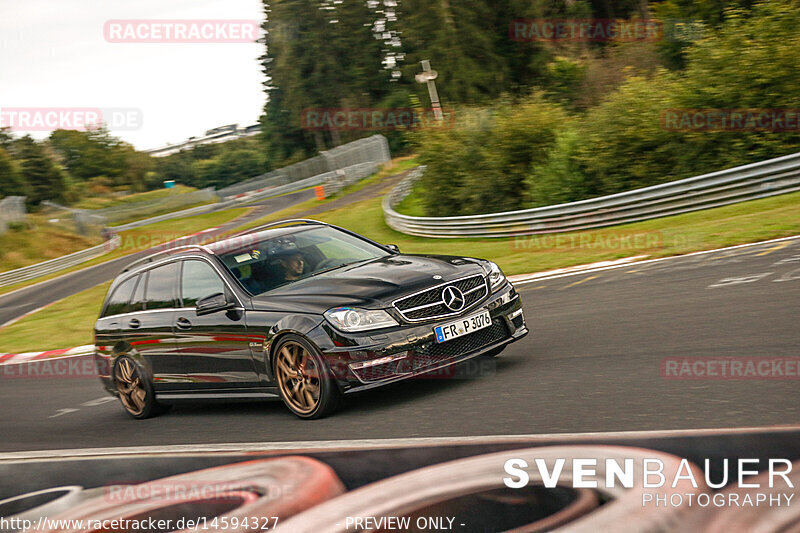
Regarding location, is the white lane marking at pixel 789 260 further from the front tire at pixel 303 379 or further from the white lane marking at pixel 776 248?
the front tire at pixel 303 379

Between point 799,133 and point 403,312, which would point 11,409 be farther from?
point 799,133

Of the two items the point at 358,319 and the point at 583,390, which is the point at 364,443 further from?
the point at 583,390

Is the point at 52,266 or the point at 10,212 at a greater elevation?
the point at 10,212

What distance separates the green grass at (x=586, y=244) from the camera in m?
13.4

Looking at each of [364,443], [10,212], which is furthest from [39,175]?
[364,443]

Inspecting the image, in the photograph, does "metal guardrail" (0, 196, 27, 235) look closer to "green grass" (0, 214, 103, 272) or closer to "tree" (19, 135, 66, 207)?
"green grass" (0, 214, 103, 272)

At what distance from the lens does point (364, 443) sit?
5.45 metres

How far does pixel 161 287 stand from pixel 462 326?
3.32 m

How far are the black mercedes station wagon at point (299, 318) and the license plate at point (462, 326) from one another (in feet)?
0.03

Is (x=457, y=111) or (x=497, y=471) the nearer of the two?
(x=497, y=471)

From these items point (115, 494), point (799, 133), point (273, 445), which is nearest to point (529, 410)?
point (273, 445)

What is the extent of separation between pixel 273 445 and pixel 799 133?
16.6 meters

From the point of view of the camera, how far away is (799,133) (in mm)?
18562

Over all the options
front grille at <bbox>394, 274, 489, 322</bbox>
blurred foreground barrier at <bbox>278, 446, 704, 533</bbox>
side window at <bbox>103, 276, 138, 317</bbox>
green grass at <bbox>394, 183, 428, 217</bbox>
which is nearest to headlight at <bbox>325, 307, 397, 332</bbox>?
front grille at <bbox>394, 274, 489, 322</bbox>
